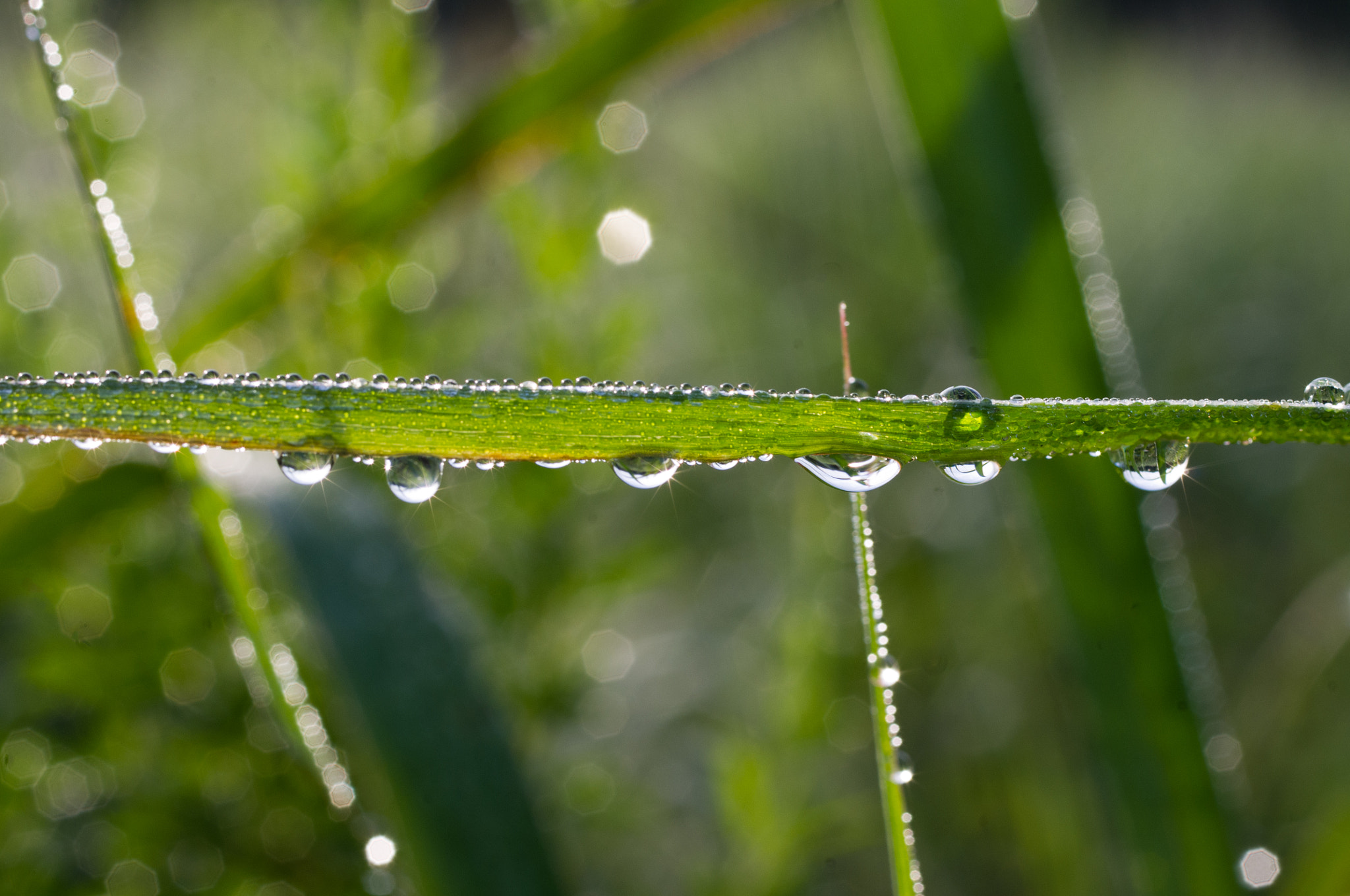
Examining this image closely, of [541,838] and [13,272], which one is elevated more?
[13,272]

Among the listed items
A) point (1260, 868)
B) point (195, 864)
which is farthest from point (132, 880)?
point (1260, 868)

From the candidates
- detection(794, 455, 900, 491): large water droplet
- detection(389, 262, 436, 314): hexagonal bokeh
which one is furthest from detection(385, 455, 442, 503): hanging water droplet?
detection(389, 262, 436, 314): hexagonal bokeh

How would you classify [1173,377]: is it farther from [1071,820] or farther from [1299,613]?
[1071,820]

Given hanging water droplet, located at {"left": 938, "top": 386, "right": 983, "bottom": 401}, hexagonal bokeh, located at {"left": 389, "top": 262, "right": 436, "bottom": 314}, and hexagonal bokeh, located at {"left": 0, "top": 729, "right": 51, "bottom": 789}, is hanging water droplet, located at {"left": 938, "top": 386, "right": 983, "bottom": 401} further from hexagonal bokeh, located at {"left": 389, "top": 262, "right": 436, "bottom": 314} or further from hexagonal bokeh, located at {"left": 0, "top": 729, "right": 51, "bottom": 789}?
hexagonal bokeh, located at {"left": 0, "top": 729, "right": 51, "bottom": 789}

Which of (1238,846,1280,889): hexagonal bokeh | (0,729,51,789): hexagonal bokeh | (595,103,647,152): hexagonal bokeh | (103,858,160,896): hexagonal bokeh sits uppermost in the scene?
(595,103,647,152): hexagonal bokeh

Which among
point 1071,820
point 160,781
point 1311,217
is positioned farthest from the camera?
point 1311,217

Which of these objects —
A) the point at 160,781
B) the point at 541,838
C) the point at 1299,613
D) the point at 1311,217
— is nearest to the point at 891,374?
the point at 1299,613

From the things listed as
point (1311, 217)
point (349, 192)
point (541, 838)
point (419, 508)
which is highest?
point (1311, 217)
